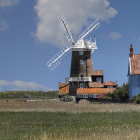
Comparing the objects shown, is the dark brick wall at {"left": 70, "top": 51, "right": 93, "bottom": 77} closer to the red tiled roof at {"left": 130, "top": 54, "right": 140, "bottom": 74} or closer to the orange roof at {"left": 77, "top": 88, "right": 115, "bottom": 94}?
the orange roof at {"left": 77, "top": 88, "right": 115, "bottom": 94}

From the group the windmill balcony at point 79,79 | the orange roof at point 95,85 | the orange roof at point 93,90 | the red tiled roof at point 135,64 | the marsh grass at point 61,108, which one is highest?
the red tiled roof at point 135,64

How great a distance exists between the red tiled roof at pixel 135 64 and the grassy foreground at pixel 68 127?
20.1 meters

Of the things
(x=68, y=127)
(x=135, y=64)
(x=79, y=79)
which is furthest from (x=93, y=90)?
(x=68, y=127)

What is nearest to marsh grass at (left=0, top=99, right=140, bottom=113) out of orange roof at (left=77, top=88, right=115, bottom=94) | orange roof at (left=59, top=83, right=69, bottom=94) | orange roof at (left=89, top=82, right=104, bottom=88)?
orange roof at (left=77, top=88, right=115, bottom=94)

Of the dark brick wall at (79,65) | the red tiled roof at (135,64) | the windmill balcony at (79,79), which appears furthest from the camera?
the windmill balcony at (79,79)

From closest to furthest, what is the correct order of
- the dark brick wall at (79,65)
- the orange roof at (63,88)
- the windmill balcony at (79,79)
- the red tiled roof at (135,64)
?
the red tiled roof at (135,64), the dark brick wall at (79,65), the windmill balcony at (79,79), the orange roof at (63,88)

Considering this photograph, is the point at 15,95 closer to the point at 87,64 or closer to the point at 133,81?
the point at 87,64

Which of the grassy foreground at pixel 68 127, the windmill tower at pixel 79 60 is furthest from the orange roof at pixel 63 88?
the grassy foreground at pixel 68 127

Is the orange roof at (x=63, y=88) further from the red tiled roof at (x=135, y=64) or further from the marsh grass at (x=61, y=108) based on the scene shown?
the marsh grass at (x=61, y=108)

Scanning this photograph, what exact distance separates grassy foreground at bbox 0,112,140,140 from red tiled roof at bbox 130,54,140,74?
20.1 metres

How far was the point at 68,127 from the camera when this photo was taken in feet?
67.8

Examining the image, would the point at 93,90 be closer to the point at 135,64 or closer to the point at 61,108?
the point at 135,64

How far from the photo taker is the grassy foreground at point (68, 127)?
15184 millimetres

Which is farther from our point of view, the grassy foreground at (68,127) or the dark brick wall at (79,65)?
the dark brick wall at (79,65)
